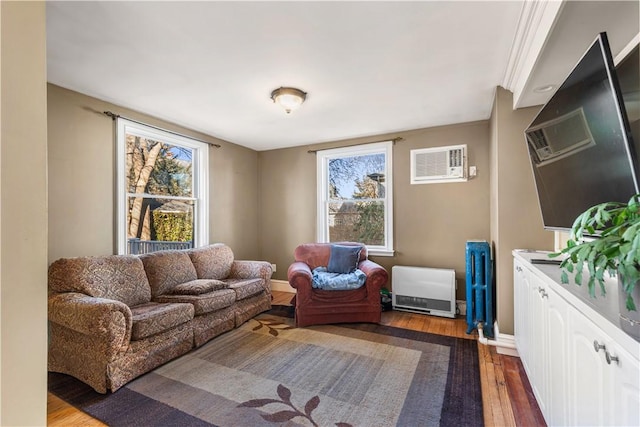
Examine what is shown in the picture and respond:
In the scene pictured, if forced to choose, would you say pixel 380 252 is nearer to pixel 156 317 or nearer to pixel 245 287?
pixel 245 287

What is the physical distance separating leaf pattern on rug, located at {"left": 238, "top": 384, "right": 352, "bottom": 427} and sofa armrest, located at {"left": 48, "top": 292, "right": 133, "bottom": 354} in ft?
3.18

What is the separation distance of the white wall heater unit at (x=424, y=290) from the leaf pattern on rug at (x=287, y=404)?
202 centimetres

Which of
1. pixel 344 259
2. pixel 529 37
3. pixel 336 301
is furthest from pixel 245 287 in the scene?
pixel 529 37

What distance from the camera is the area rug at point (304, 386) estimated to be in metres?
1.71

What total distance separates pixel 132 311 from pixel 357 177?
3.20 meters

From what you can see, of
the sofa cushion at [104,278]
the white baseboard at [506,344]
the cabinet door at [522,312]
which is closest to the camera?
the cabinet door at [522,312]

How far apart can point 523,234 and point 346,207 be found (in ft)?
7.72

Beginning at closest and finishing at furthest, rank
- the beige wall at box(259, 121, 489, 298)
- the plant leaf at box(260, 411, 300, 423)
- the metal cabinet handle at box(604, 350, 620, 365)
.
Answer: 1. the metal cabinet handle at box(604, 350, 620, 365)
2. the plant leaf at box(260, 411, 300, 423)
3. the beige wall at box(259, 121, 489, 298)

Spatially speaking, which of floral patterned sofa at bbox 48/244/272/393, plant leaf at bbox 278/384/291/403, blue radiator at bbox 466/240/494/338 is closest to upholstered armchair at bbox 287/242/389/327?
floral patterned sofa at bbox 48/244/272/393

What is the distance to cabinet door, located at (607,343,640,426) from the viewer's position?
2.39 ft

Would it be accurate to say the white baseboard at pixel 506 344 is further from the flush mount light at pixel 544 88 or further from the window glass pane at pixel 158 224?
the window glass pane at pixel 158 224

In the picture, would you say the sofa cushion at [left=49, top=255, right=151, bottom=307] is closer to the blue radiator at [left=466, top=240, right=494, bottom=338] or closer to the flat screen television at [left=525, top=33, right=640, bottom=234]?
the blue radiator at [left=466, top=240, right=494, bottom=338]

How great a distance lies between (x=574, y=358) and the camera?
111 centimetres

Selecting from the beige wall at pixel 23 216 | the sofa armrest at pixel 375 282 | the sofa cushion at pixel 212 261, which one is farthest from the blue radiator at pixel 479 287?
the beige wall at pixel 23 216
